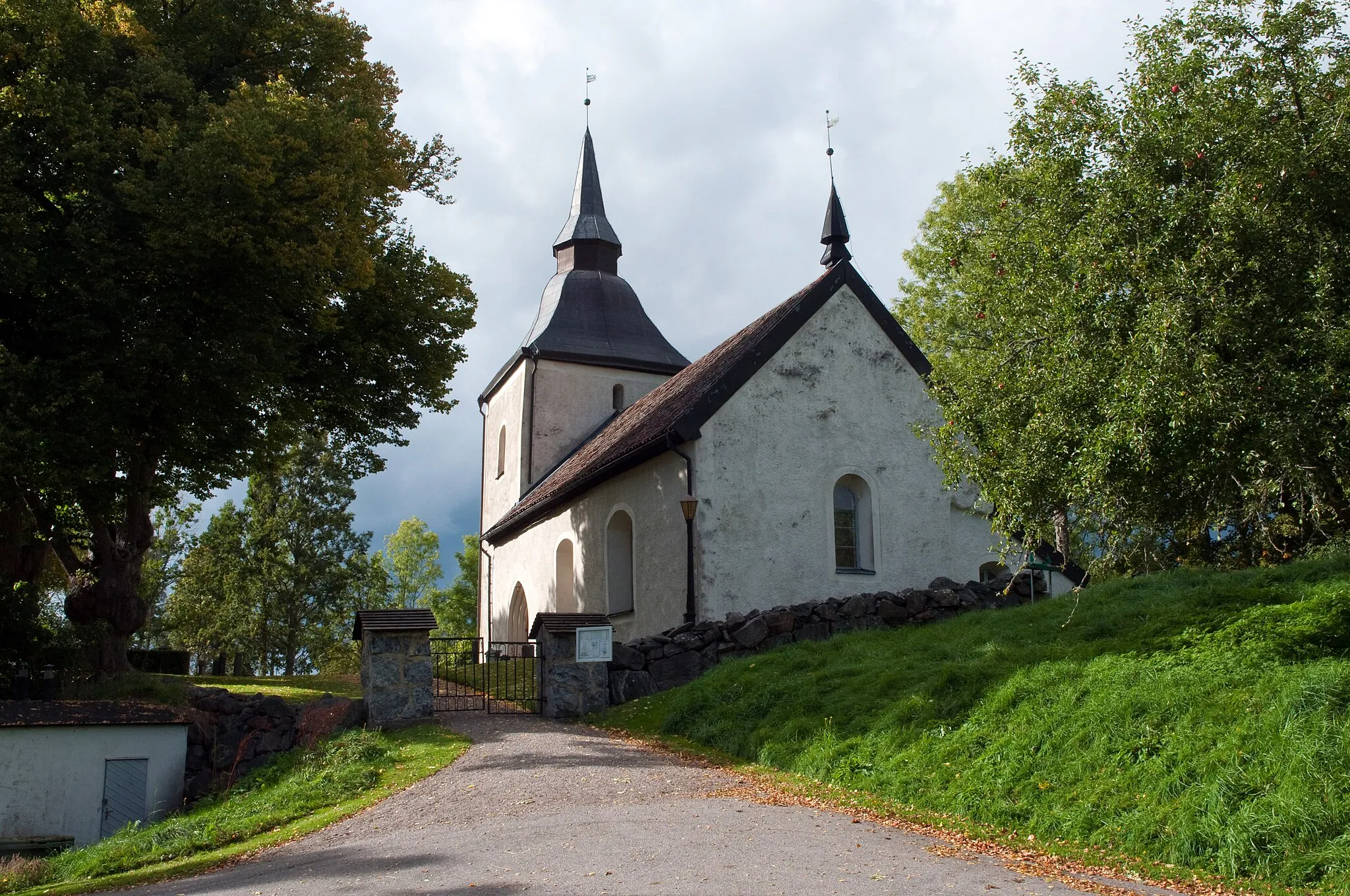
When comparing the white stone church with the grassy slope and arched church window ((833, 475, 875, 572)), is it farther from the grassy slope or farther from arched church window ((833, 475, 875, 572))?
the grassy slope

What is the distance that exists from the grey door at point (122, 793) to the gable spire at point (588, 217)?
20.3 metres

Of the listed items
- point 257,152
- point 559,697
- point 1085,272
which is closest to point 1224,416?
point 1085,272

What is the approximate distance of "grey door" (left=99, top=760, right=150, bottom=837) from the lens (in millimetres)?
13555

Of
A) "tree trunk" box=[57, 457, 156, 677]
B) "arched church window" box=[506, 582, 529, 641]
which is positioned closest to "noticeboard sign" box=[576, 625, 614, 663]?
"tree trunk" box=[57, 457, 156, 677]

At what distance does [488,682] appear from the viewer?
17.5m

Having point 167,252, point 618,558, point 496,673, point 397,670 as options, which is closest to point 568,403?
point 618,558

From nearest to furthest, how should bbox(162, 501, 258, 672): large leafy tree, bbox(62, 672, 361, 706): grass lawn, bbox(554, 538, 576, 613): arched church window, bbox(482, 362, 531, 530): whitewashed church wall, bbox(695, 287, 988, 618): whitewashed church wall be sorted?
bbox(62, 672, 361, 706): grass lawn, bbox(695, 287, 988, 618): whitewashed church wall, bbox(554, 538, 576, 613): arched church window, bbox(482, 362, 531, 530): whitewashed church wall, bbox(162, 501, 258, 672): large leafy tree

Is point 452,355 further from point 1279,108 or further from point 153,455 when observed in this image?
point 1279,108

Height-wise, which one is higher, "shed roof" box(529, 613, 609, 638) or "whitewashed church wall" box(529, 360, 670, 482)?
"whitewashed church wall" box(529, 360, 670, 482)

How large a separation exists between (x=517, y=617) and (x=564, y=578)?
4.16 metres

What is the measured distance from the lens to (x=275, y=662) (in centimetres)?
3916

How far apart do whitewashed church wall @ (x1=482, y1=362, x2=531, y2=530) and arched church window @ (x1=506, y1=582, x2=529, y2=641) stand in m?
2.66

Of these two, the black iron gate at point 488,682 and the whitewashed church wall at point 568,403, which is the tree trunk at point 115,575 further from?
the whitewashed church wall at point 568,403

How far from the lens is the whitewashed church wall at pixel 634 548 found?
1791cm
